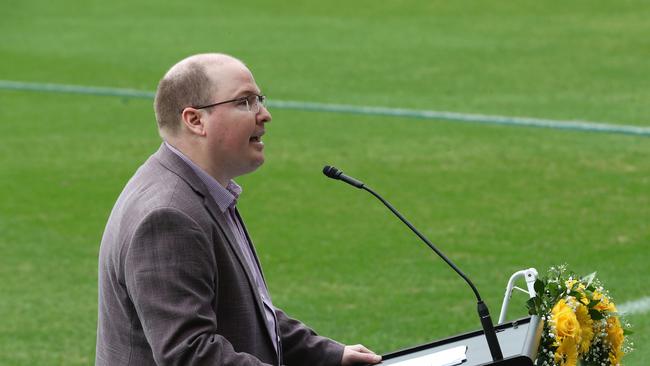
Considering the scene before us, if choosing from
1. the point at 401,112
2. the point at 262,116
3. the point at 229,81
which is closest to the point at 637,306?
the point at 262,116

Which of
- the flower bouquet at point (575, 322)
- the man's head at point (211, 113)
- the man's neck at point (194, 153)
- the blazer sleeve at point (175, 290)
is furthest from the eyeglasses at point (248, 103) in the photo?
the flower bouquet at point (575, 322)

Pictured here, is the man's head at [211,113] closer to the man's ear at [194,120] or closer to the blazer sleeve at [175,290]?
the man's ear at [194,120]

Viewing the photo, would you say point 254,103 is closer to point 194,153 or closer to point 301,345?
point 194,153

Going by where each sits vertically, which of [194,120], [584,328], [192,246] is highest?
[584,328]

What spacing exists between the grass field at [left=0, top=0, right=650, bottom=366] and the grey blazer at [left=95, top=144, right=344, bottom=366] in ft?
11.8

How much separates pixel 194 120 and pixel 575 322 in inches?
49.9

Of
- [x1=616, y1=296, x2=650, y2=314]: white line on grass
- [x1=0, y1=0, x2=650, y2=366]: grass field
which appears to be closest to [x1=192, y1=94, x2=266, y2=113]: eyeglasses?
[x1=0, y1=0, x2=650, y2=366]: grass field

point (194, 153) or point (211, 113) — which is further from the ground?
point (211, 113)

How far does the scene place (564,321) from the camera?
3.61 m

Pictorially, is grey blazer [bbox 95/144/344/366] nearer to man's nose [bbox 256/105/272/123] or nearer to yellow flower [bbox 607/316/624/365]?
man's nose [bbox 256/105/272/123]

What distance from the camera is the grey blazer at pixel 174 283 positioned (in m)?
3.43

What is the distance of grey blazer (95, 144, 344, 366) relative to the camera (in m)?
3.43

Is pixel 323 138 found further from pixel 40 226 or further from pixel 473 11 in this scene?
pixel 473 11

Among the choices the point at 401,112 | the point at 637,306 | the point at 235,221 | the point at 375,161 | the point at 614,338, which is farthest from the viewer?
→ the point at 401,112
